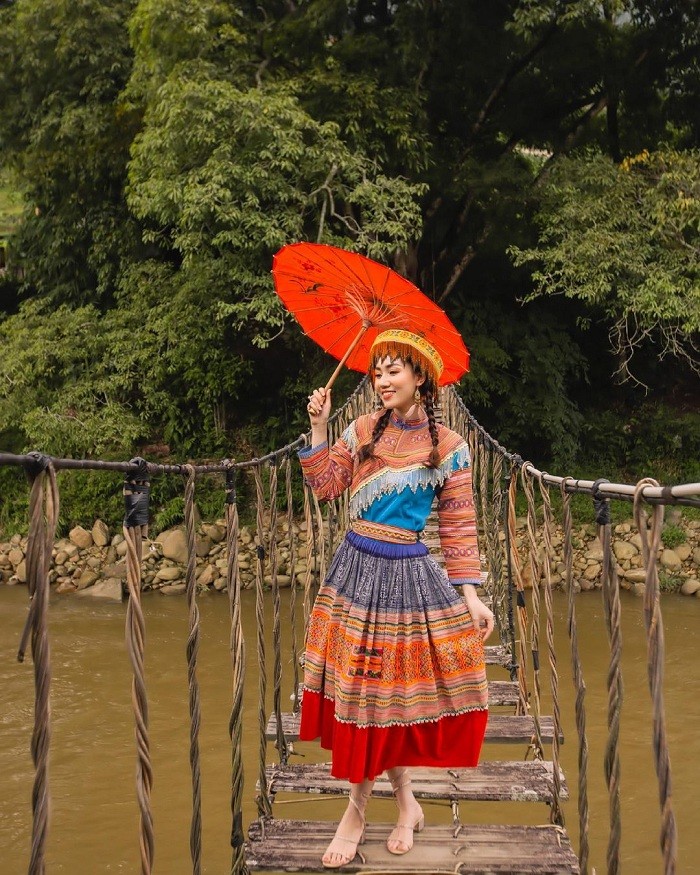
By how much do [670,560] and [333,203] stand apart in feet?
14.3

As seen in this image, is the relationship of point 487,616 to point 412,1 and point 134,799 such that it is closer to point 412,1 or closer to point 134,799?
point 134,799

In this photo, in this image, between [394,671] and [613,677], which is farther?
[394,671]

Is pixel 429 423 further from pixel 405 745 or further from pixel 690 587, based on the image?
pixel 690 587

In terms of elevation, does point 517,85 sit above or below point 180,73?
above

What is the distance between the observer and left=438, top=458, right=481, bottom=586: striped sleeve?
61.5 inches

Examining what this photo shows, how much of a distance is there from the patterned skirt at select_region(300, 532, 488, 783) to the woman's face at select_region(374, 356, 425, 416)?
274 millimetres

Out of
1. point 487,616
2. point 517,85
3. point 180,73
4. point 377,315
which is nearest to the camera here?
point 487,616

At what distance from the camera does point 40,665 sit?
2.38ft

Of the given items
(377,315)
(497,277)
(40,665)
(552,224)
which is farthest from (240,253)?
(40,665)

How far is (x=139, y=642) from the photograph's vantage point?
36.8 inches

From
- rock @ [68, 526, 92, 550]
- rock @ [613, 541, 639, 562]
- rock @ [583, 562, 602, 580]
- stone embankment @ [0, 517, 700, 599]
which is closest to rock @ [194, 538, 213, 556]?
stone embankment @ [0, 517, 700, 599]

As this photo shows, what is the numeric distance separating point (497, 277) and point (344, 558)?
312 inches

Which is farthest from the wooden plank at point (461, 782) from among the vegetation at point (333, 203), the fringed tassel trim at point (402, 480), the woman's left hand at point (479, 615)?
the vegetation at point (333, 203)

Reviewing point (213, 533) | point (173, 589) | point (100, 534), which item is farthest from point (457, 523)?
point (100, 534)
